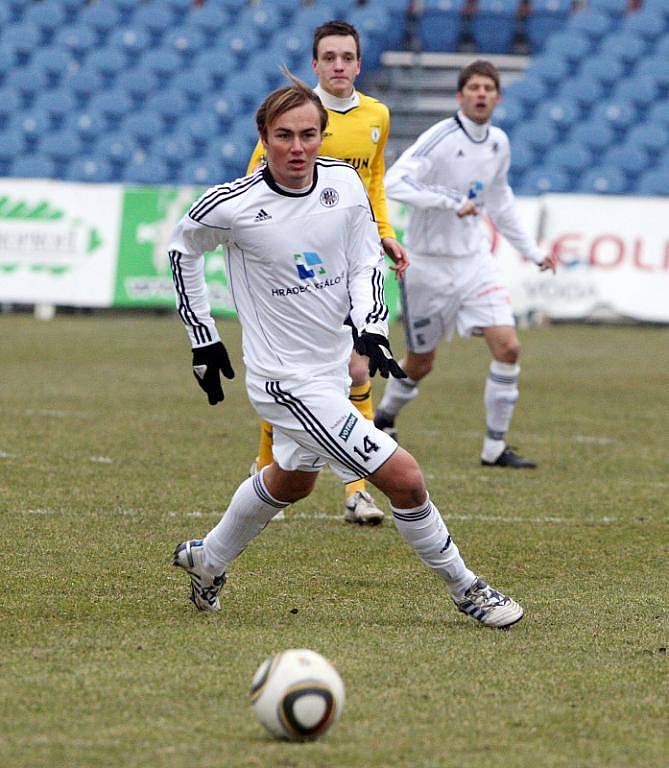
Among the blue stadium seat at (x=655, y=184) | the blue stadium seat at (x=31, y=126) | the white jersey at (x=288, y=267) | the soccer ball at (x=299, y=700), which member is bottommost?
the blue stadium seat at (x=31, y=126)

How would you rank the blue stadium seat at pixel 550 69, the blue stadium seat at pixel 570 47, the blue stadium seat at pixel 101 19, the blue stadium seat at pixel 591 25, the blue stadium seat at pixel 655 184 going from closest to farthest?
the blue stadium seat at pixel 655 184 < the blue stadium seat at pixel 550 69 < the blue stadium seat at pixel 570 47 < the blue stadium seat at pixel 591 25 < the blue stadium seat at pixel 101 19

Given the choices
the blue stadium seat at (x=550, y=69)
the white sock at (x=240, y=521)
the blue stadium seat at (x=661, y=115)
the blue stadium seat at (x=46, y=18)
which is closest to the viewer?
the white sock at (x=240, y=521)

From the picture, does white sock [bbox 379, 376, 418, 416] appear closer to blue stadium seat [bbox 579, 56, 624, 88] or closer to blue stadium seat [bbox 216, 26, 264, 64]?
blue stadium seat [bbox 579, 56, 624, 88]

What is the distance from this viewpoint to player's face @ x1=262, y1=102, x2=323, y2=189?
487 centimetres

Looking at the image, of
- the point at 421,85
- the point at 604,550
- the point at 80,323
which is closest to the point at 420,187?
the point at 604,550

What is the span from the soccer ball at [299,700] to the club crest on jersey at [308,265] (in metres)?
1.66

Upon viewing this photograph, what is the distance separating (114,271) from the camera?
19.8m

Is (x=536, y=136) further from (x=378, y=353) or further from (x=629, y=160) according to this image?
(x=378, y=353)

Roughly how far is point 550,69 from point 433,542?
20.0 m

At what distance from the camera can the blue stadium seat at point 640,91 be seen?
76.4 feet

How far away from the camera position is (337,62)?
281 inches

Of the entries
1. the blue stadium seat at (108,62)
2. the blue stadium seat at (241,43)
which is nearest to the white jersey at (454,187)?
the blue stadium seat at (241,43)

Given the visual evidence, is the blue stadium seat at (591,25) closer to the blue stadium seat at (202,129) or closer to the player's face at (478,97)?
the blue stadium seat at (202,129)

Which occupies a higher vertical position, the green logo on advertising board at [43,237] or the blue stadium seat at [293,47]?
the blue stadium seat at [293,47]
